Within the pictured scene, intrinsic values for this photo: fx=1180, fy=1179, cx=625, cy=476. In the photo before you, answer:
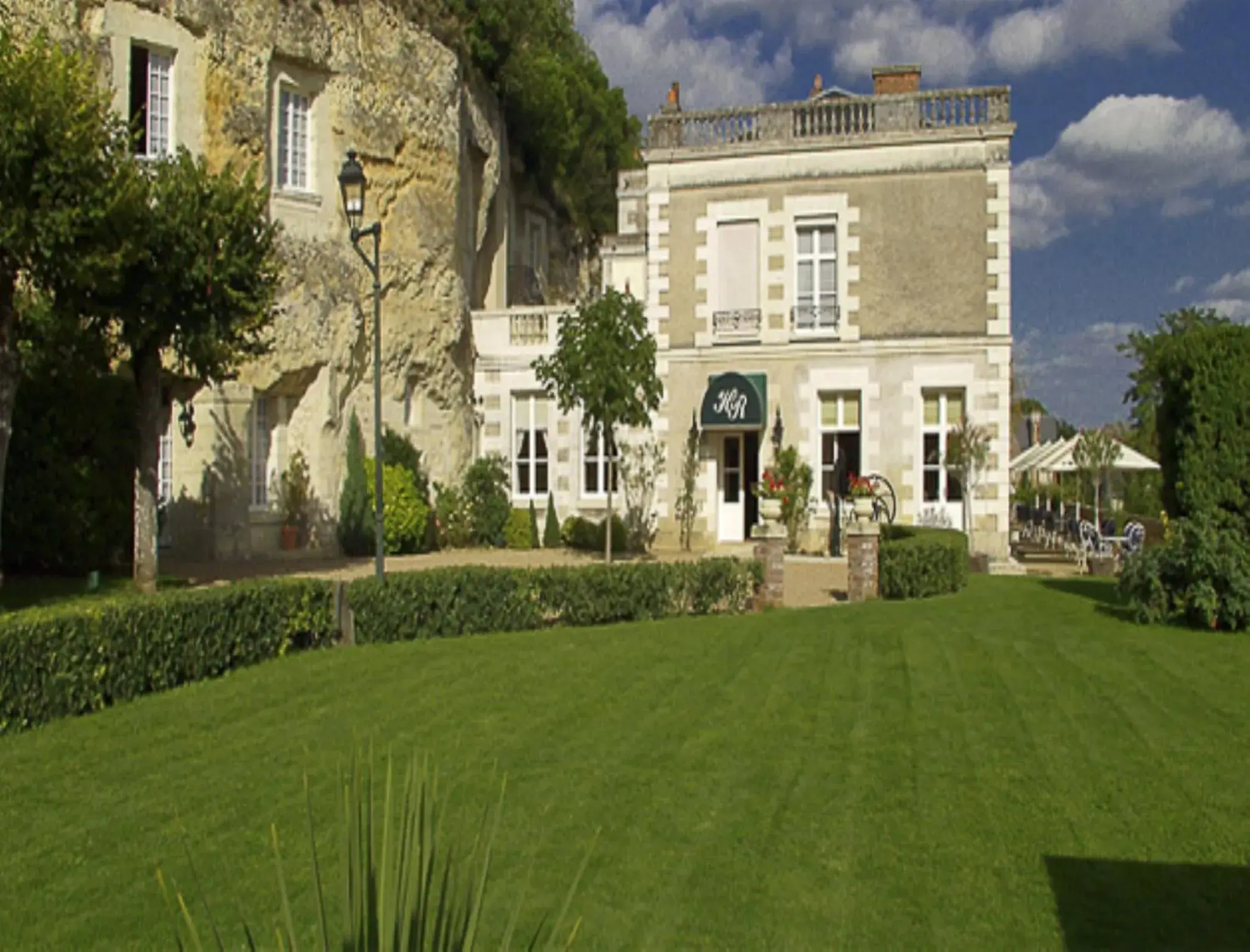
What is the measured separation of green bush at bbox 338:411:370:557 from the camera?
21500mm

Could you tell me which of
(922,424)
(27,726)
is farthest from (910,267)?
(27,726)

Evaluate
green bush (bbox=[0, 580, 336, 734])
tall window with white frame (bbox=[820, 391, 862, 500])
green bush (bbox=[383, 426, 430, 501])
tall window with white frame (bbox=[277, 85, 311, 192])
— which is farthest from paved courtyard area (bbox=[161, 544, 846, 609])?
tall window with white frame (bbox=[277, 85, 311, 192])

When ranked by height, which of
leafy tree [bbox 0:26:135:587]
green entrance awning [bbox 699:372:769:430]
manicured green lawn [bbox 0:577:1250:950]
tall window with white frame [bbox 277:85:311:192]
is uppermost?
tall window with white frame [bbox 277:85:311:192]

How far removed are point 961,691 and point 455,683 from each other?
4.00m

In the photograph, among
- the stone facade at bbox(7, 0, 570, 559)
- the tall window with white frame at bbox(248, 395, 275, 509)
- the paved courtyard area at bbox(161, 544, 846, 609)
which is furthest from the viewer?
the tall window with white frame at bbox(248, 395, 275, 509)

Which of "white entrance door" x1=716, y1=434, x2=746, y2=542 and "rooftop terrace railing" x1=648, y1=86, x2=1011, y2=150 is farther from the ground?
"rooftop terrace railing" x1=648, y1=86, x2=1011, y2=150

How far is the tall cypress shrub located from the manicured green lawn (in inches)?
422

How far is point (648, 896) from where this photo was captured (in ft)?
17.0

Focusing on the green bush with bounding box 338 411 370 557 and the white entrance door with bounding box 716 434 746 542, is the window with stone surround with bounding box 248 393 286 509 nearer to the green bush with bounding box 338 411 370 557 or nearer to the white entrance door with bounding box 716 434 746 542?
the green bush with bounding box 338 411 370 557

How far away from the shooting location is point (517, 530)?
78.9 ft

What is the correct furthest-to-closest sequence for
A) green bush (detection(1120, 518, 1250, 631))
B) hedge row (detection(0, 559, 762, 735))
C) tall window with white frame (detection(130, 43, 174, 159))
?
tall window with white frame (detection(130, 43, 174, 159)), green bush (detection(1120, 518, 1250, 631)), hedge row (detection(0, 559, 762, 735))

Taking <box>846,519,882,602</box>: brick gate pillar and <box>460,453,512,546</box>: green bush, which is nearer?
<box>846,519,882,602</box>: brick gate pillar

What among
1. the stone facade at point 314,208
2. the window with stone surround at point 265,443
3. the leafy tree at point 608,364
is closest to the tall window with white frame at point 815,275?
the leafy tree at point 608,364

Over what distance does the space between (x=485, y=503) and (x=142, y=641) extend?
572 inches
